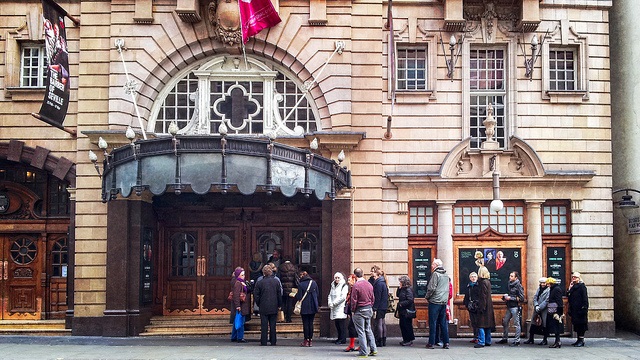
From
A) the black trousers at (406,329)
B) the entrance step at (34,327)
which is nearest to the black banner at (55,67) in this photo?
the entrance step at (34,327)

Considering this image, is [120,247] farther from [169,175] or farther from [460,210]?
[460,210]

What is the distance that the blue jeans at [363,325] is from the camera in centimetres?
1698

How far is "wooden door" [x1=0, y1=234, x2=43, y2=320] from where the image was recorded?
22.1 meters

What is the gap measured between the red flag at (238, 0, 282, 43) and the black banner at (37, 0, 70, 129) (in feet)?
14.6

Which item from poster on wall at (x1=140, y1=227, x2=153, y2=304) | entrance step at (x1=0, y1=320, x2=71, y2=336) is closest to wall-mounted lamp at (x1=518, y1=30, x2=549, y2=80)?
poster on wall at (x1=140, y1=227, x2=153, y2=304)

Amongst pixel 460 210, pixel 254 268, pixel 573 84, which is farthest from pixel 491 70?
pixel 254 268

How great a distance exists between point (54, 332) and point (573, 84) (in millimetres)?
15361

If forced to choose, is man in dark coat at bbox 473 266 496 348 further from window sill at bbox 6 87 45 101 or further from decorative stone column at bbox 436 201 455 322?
window sill at bbox 6 87 45 101

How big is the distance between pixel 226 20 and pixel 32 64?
18.3 ft

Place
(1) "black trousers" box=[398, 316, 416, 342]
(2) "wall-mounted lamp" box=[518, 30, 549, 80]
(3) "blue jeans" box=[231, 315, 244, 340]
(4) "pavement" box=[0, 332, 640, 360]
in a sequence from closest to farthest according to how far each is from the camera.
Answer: (4) "pavement" box=[0, 332, 640, 360] < (1) "black trousers" box=[398, 316, 416, 342] < (3) "blue jeans" box=[231, 315, 244, 340] < (2) "wall-mounted lamp" box=[518, 30, 549, 80]

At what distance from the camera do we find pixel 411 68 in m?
21.9

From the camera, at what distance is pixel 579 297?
1933 centimetres

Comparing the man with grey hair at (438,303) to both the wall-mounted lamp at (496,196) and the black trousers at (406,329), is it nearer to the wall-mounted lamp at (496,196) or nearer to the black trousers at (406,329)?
the black trousers at (406,329)

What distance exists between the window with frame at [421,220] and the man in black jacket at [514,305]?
2.72 meters
